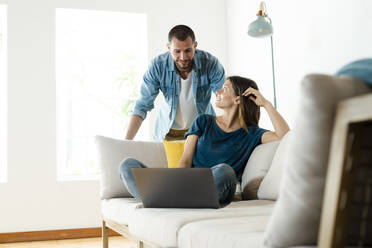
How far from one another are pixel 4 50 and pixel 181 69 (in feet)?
6.58

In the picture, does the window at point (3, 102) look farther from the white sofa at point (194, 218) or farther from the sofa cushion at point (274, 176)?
the sofa cushion at point (274, 176)

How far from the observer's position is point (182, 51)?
324cm

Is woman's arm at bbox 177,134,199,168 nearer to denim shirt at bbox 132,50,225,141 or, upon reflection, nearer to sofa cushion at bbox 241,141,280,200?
sofa cushion at bbox 241,141,280,200

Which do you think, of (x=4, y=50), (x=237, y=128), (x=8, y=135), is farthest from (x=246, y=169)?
(x=4, y=50)

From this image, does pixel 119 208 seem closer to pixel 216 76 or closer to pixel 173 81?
pixel 173 81

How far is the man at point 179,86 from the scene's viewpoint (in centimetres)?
342

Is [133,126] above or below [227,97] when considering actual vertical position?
below

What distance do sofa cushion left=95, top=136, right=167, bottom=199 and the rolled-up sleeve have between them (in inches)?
18.4

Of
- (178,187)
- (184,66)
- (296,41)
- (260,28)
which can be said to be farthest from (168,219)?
(296,41)

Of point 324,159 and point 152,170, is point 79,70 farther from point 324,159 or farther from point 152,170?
point 324,159

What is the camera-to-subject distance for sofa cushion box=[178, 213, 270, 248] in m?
1.12

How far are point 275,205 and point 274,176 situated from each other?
130 cm

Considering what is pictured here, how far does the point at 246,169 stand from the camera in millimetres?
2543

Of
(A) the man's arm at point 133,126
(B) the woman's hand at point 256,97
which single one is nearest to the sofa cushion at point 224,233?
(B) the woman's hand at point 256,97
